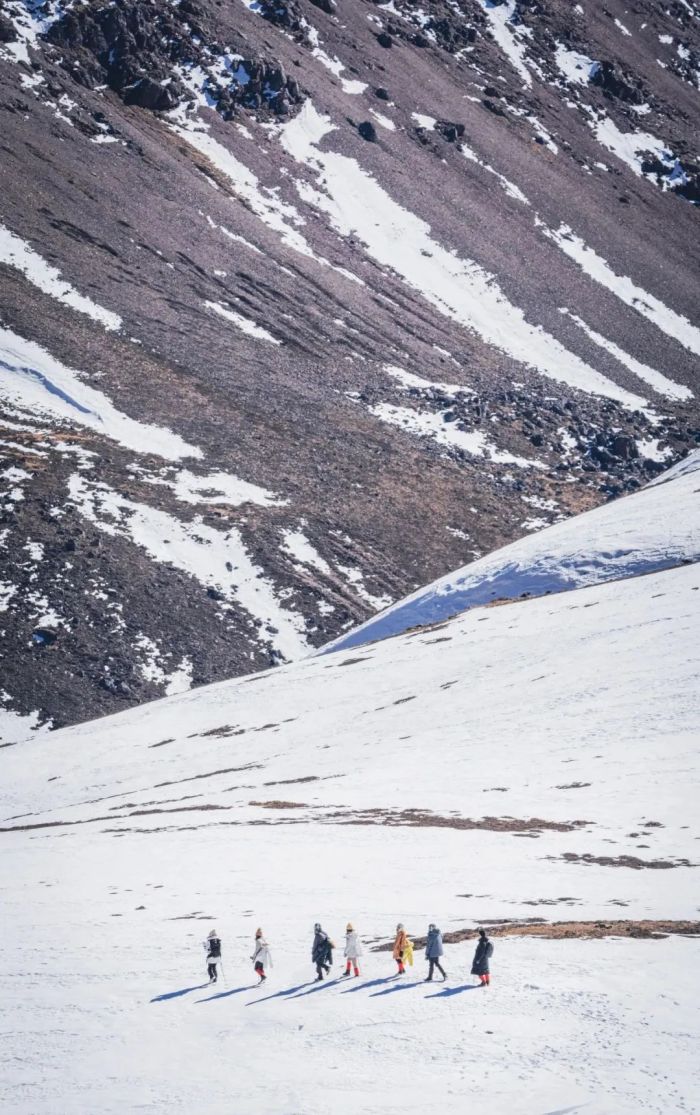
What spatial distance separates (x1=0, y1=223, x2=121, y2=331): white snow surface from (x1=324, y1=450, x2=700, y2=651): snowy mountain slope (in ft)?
160

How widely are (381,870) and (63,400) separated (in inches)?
2791

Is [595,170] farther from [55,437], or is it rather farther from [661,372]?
[55,437]

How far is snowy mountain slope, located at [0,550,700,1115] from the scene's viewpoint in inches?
729

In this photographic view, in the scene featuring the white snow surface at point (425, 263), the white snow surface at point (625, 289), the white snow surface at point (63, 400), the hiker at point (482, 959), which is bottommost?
the white snow surface at point (63, 400)

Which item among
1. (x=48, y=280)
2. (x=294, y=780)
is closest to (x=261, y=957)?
(x=294, y=780)

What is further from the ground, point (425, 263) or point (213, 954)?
point (425, 263)

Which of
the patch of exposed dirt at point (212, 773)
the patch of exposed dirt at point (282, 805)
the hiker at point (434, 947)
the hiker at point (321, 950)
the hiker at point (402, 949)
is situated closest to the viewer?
the hiker at point (434, 947)

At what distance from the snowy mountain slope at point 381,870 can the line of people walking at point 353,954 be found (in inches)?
14.9

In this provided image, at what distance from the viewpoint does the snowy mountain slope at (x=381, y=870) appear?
18.5m

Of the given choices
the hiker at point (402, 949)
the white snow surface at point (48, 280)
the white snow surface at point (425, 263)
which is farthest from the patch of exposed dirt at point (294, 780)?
the white snow surface at point (425, 263)

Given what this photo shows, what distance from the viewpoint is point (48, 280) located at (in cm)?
10500

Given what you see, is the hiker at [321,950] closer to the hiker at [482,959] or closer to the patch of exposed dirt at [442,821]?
the hiker at [482,959]

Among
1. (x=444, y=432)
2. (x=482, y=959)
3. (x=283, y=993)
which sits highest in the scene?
(x=444, y=432)

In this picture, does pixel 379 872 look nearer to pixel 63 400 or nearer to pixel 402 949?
pixel 402 949
